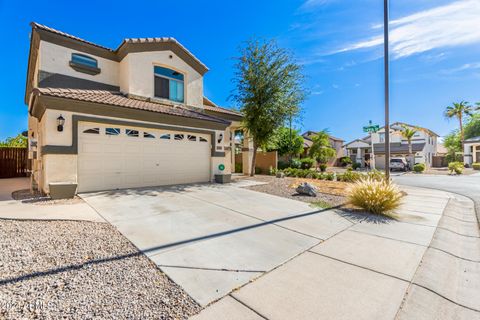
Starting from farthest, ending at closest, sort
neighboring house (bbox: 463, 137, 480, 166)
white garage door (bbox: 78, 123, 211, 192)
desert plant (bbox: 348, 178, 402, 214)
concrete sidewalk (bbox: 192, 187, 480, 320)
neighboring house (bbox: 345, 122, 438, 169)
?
neighboring house (bbox: 345, 122, 438, 169) < neighboring house (bbox: 463, 137, 480, 166) < white garage door (bbox: 78, 123, 211, 192) < desert plant (bbox: 348, 178, 402, 214) < concrete sidewalk (bbox: 192, 187, 480, 320)

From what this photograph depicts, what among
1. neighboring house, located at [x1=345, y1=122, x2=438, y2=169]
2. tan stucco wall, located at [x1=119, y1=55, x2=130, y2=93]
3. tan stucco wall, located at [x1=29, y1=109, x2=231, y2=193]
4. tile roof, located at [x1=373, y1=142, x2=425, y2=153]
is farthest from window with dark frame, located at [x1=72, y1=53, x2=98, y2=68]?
tile roof, located at [x1=373, y1=142, x2=425, y2=153]

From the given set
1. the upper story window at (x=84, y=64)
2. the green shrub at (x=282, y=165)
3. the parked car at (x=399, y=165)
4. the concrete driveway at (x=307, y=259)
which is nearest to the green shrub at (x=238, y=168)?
the green shrub at (x=282, y=165)

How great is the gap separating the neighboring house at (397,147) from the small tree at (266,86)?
22.2 meters

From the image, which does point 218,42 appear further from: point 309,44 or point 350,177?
point 350,177

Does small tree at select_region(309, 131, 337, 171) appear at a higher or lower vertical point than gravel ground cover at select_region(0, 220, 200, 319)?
higher

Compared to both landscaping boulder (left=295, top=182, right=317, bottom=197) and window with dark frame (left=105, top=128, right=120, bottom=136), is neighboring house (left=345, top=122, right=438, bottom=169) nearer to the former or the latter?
landscaping boulder (left=295, top=182, right=317, bottom=197)

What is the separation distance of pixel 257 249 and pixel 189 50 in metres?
13.3

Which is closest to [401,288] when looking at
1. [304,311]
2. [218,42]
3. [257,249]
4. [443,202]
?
[304,311]

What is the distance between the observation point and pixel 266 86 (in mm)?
13930

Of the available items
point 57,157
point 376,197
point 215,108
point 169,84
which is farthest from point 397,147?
point 57,157

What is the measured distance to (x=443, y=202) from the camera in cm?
795

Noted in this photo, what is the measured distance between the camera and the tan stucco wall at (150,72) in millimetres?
11219

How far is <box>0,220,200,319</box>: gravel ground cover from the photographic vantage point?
2.20m

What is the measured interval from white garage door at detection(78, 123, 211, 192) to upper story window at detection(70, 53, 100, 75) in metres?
4.26
